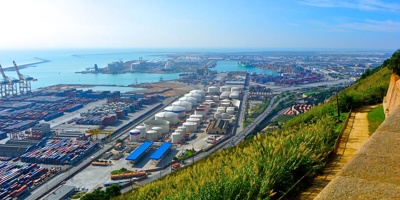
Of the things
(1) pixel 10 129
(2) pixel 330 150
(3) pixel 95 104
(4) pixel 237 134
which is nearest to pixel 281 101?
(4) pixel 237 134

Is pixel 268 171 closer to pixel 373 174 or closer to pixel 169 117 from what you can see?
pixel 373 174

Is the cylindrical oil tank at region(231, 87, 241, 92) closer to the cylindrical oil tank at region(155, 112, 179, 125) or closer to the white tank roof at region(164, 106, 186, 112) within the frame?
the white tank roof at region(164, 106, 186, 112)

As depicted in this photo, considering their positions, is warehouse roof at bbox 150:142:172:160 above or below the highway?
above

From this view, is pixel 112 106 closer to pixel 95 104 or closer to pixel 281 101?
pixel 95 104

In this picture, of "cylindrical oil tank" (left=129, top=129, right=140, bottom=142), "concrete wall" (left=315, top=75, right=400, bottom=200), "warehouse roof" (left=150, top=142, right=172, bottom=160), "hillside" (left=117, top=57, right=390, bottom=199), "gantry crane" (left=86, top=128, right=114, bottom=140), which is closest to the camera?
"concrete wall" (left=315, top=75, right=400, bottom=200)

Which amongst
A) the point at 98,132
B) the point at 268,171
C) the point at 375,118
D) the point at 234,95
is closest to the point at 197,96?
the point at 234,95

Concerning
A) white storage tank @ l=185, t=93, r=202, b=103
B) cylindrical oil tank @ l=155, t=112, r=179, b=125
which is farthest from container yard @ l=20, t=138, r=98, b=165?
white storage tank @ l=185, t=93, r=202, b=103

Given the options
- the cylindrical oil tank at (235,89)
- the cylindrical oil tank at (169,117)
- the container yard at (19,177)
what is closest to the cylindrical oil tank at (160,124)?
the cylindrical oil tank at (169,117)
